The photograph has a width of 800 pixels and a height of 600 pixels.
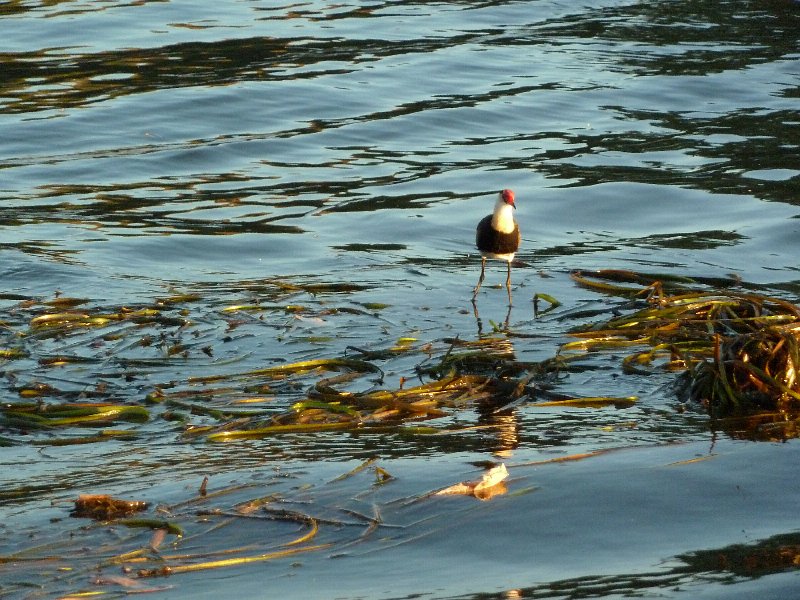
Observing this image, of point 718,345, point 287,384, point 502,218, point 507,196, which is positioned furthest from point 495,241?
point 718,345

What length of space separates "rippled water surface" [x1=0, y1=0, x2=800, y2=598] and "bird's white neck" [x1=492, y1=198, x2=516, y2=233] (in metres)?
0.44

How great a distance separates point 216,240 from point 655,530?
667 cm

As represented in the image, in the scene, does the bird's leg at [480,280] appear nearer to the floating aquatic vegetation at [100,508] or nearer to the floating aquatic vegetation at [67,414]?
the floating aquatic vegetation at [67,414]

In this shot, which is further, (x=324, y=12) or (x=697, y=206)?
(x=324, y=12)

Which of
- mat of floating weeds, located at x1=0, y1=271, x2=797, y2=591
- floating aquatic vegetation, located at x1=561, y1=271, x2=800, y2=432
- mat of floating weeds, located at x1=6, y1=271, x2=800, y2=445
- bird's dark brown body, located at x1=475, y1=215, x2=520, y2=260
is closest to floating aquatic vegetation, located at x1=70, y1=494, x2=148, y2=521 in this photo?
mat of floating weeds, located at x1=0, y1=271, x2=797, y2=591

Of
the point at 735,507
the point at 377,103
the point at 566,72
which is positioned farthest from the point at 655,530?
the point at 566,72

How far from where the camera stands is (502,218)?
30.4ft

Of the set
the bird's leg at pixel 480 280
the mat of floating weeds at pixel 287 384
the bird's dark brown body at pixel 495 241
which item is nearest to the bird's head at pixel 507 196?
the bird's dark brown body at pixel 495 241

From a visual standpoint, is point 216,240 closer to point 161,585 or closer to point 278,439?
point 278,439

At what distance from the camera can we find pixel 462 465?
512 centimetres

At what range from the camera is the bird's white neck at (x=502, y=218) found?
9210 millimetres

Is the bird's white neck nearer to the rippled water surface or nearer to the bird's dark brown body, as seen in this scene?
the bird's dark brown body

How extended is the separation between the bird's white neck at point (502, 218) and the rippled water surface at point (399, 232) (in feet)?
1.44

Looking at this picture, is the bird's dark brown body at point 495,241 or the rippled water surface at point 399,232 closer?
the rippled water surface at point 399,232
